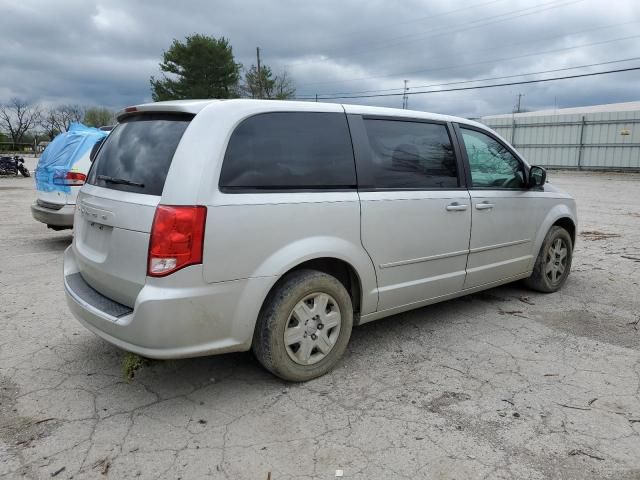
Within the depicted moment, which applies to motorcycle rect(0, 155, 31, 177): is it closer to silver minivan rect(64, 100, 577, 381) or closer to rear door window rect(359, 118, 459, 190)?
silver minivan rect(64, 100, 577, 381)

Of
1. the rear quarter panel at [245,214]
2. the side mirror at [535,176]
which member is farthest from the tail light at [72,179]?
the side mirror at [535,176]

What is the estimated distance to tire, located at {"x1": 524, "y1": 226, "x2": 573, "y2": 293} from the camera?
5.22 meters

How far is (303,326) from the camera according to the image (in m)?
3.29

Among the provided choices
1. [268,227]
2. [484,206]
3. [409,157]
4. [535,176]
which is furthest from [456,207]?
[268,227]

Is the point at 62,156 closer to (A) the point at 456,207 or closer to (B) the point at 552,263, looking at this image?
(A) the point at 456,207

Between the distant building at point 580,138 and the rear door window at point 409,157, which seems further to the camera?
the distant building at point 580,138

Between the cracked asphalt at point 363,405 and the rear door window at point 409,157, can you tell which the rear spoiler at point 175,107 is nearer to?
the rear door window at point 409,157

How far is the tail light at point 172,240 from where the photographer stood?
9.00ft

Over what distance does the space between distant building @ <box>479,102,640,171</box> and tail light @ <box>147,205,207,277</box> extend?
28.6 m

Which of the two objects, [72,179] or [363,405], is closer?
[363,405]

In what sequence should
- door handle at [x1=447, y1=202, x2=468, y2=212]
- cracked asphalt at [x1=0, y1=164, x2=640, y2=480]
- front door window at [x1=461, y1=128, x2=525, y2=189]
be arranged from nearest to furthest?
1. cracked asphalt at [x1=0, y1=164, x2=640, y2=480]
2. door handle at [x1=447, y1=202, x2=468, y2=212]
3. front door window at [x1=461, y1=128, x2=525, y2=189]

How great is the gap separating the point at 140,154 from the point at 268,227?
3.05ft

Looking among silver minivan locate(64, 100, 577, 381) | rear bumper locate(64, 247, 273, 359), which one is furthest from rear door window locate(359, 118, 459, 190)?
rear bumper locate(64, 247, 273, 359)

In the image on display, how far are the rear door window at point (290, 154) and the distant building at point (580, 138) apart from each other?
27.5m
